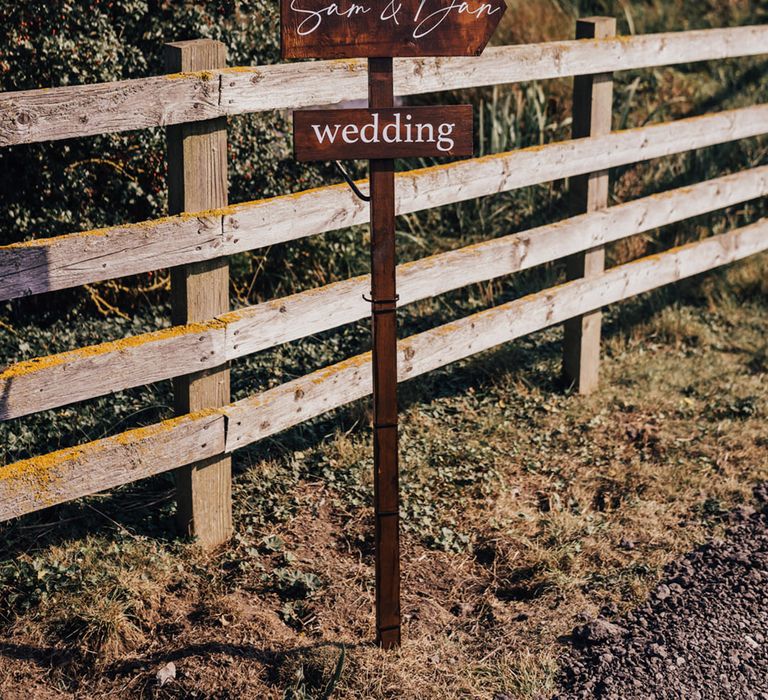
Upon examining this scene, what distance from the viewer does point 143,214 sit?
5949mm

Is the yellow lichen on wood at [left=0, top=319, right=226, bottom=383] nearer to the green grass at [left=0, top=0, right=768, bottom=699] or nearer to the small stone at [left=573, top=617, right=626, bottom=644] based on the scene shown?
the green grass at [left=0, top=0, right=768, bottom=699]

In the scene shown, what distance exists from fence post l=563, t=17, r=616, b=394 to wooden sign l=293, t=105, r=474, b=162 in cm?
231

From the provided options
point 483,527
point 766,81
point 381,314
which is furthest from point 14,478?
point 766,81

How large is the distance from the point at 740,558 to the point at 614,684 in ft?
3.43

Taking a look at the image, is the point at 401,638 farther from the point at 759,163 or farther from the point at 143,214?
the point at 759,163

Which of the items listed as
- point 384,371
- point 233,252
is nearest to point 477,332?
point 233,252

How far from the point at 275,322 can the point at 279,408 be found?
350 mm

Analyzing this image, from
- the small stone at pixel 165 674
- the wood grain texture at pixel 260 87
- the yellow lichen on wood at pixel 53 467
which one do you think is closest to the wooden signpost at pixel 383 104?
the wood grain texture at pixel 260 87

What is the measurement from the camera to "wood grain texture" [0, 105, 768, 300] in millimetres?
3498

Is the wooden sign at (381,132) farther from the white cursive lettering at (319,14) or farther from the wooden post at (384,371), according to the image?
the white cursive lettering at (319,14)

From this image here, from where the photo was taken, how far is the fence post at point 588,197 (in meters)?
5.42

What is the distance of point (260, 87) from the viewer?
3906 mm

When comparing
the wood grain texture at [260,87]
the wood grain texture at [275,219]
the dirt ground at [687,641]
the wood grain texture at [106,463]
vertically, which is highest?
the wood grain texture at [260,87]

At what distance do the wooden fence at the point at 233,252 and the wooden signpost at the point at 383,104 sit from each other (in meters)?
0.70
